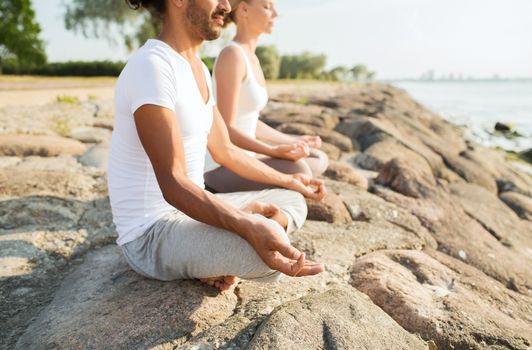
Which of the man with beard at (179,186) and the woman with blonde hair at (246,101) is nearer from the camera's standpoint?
the man with beard at (179,186)

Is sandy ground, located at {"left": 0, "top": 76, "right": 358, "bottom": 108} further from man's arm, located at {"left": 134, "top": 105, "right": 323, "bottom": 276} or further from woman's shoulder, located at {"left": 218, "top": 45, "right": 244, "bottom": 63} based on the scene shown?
man's arm, located at {"left": 134, "top": 105, "right": 323, "bottom": 276}

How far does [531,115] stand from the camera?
18828mm

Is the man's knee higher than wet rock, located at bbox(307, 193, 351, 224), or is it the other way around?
the man's knee

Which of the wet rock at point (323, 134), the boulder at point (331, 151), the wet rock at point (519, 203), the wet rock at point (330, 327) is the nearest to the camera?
the wet rock at point (330, 327)

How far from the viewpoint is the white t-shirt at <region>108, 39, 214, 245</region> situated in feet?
4.66

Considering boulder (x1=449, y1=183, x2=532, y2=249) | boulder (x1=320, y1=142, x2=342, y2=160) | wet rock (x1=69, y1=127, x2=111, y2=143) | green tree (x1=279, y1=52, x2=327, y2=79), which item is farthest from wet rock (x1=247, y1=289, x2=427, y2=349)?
green tree (x1=279, y1=52, x2=327, y2=79)

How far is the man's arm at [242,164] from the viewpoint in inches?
79.8

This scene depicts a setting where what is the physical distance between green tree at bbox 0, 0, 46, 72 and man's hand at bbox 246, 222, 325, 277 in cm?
2566

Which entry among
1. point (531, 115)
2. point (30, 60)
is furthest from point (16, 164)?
point (30, 60)

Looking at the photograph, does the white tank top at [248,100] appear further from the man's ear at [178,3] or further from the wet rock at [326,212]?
the man's ear at [178,3]

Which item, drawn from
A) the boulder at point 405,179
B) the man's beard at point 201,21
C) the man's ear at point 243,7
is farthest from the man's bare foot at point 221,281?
the boulder at point 405,179

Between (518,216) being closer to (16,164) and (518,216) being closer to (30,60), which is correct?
(16,164)

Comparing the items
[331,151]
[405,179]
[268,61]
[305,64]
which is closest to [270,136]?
[405,179]

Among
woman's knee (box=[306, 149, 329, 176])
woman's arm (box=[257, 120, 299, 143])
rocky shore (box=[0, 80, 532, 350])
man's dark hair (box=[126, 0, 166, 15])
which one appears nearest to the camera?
rocky shore (box=[0, 80, 532, 350])
